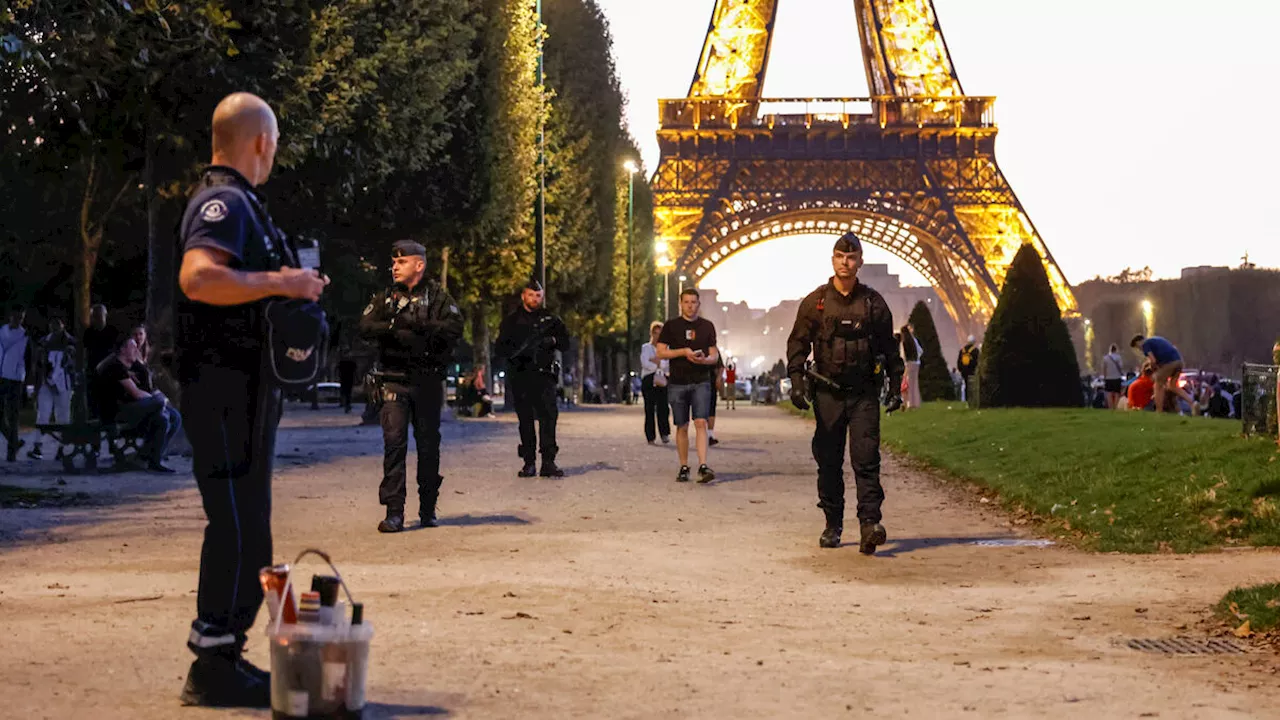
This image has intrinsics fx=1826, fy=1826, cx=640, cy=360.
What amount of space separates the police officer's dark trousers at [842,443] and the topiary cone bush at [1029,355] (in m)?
18.7

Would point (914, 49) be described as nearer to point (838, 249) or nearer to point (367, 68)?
point (367, 68)

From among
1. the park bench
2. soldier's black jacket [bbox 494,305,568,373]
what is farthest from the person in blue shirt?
the park bench

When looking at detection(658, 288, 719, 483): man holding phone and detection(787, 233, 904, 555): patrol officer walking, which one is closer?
detection(787, 233, 904, 555): patrol officer walking

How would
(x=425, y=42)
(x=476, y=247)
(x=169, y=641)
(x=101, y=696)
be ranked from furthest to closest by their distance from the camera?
1. (x=476, y=247)
2. (x=425, y=42)
3. (x=169, y=641)
4. (x=101, y=696)

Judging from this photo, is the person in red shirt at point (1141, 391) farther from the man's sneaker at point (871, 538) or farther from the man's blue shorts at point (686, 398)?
the man's sneaker at point (871, 538)

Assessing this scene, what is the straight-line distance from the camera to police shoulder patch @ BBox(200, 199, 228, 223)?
543cm

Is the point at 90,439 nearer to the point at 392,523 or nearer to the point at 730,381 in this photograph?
the point at 392,523

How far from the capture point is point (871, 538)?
10.5 metres

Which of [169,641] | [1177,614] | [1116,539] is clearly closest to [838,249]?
[1116,539]

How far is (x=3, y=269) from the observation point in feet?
132

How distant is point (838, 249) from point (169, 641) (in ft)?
17.6

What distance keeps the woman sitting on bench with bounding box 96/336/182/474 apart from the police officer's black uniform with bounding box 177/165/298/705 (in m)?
12.3

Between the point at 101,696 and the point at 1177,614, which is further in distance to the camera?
the point at 1177,614

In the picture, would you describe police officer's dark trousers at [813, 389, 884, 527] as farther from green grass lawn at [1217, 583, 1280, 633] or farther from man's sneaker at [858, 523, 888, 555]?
green grass lawn at [1217, 583, 1280, 633]
